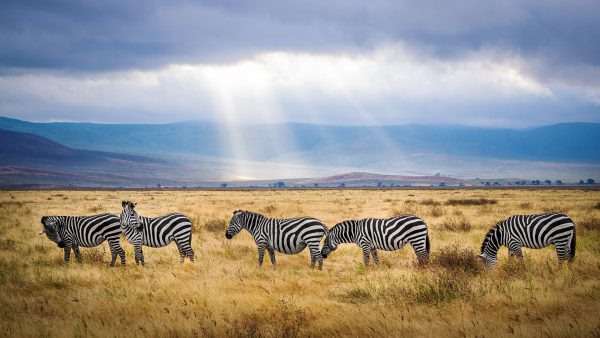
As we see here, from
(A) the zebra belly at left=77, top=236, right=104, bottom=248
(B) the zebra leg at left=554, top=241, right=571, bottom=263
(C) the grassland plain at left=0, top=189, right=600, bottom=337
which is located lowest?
(C) the grassland plain at left=0, top=189, right=600, bottom=337

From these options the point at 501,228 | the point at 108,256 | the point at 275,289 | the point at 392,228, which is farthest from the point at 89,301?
the point at 501,228

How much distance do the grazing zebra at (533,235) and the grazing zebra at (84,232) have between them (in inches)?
431

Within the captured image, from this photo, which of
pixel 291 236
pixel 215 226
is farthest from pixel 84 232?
pixel 215 226

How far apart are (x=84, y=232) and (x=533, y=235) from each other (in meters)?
13.4

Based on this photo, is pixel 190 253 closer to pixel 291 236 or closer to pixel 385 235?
pixel 291 236

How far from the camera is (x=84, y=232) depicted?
51.1 ft

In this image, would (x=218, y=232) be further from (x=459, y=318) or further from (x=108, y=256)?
(x=459, y=318)

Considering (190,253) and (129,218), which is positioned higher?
(129,218)

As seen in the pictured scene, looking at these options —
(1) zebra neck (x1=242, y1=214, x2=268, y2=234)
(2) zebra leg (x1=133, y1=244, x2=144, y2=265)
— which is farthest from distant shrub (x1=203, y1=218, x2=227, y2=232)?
(1) zebra neck (x1=242, y1=214, x2=268, y2=234)

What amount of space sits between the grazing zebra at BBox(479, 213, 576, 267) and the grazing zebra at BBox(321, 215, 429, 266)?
5.62 feet

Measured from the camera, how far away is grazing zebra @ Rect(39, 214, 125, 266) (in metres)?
15.4

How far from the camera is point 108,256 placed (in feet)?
57.7

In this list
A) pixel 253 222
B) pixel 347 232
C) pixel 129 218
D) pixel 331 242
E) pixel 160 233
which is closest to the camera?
pixel 129 218

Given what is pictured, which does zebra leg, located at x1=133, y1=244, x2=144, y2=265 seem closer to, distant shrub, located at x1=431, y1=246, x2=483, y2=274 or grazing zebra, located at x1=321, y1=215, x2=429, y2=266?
grazing zebra, located at x1=321, y1=215, x2=429, y2=266
